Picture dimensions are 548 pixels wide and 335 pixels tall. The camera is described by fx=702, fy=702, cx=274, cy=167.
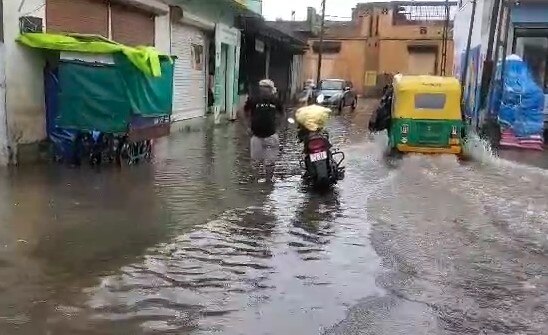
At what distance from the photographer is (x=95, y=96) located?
11.4 m

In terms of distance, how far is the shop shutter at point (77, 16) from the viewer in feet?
39.7

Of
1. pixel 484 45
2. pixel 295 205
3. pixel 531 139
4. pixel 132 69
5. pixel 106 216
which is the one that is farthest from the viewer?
pixel 484 45

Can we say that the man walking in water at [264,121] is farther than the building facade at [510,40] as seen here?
No

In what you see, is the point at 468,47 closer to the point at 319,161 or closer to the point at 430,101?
the point at 430,101

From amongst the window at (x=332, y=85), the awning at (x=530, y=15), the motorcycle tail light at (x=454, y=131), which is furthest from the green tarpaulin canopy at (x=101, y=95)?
the window at (x=332, y=85)

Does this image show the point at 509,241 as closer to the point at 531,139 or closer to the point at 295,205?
the point at 295,205

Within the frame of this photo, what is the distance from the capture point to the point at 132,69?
1124 cm

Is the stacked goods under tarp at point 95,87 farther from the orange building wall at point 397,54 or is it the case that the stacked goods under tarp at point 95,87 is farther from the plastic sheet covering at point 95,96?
the orange building wall at point 397,54

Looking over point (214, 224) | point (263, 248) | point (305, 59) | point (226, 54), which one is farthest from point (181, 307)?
point (305, 59)

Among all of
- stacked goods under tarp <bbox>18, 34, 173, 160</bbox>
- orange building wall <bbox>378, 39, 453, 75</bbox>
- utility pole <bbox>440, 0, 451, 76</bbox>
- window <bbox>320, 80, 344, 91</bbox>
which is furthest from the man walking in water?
orange building wall <bbox>378, 39, 453, 75</bbox>

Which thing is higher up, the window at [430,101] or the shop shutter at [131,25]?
the shop shutter at [131,25]

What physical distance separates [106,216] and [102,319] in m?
3.38

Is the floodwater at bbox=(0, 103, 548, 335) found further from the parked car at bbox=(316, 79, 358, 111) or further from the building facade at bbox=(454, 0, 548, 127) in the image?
the parked car at bbox=(316, 79, 358, 111)

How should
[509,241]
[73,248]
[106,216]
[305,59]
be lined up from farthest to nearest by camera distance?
[305,59]
[106,216]
[509,241]
[73,248]
